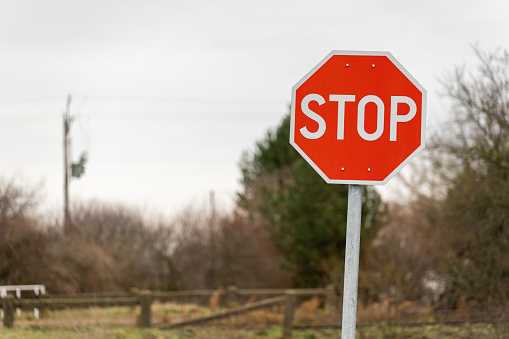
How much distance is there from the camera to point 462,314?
13.1 m

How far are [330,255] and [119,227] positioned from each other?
10.7m

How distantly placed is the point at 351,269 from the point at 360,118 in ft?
2.52

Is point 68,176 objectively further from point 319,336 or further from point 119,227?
point 319,336

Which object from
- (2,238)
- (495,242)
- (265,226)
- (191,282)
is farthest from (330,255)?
(495,242)

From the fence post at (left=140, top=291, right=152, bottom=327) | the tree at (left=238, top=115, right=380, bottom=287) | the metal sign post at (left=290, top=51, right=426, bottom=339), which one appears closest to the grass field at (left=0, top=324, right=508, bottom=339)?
the fence post at (left=140, top=291, right=152, bottom=327)

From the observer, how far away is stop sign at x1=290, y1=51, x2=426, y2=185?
377cm

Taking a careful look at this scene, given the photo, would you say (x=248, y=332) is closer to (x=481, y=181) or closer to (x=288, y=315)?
(x=288, y=315)

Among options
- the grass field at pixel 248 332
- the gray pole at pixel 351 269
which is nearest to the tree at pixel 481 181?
the grass field at pixel 248 332

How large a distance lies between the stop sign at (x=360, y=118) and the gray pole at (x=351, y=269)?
0.16 metres

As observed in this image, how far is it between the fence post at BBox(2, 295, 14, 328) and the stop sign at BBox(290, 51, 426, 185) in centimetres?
1151

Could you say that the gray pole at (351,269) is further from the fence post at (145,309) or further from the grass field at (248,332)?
the fence post at (145,309)

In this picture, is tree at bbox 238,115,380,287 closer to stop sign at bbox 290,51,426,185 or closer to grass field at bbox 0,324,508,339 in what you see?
grass field at bbox 0,324,508,339

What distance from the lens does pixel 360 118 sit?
3.78 meters

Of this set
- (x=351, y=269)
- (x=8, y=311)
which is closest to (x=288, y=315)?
(x=8, y=311)
